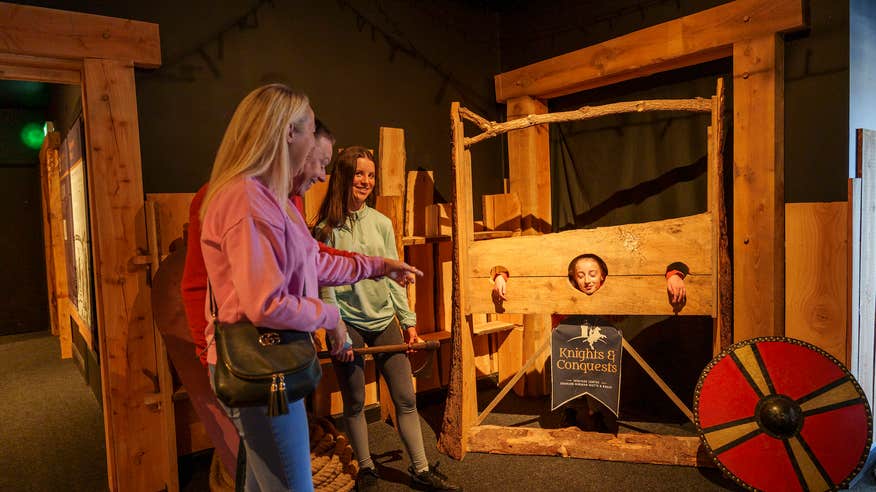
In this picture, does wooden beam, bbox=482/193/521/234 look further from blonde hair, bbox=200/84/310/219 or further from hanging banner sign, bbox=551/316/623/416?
blonde hair, bbox=200/84/310/219

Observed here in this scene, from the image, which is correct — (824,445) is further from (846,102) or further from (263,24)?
(263,24)

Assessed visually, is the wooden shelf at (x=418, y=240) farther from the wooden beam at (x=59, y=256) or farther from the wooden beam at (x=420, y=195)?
the wooden beam at (x=59, y=256)

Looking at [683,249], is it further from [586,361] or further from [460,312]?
[460,312]

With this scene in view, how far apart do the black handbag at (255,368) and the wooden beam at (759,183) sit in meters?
2.41

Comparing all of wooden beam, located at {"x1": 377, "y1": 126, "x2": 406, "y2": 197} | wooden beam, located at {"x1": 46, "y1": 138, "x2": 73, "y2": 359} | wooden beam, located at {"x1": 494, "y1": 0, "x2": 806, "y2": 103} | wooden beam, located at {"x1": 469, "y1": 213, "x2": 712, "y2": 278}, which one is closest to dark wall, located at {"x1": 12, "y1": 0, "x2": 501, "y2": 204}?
wooden beam, located at {"x1": 377, "y1": 126, "x2": 406, "y2": 197}

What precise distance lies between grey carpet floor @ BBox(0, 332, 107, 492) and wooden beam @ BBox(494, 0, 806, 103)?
135 inches

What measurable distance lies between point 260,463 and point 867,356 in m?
2.73

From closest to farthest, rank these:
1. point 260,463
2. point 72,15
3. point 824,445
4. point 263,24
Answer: point 260,463
point 824,445
point 72,15
point 263,24

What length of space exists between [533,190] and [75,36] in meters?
2.69

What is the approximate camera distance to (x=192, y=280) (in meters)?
1.38

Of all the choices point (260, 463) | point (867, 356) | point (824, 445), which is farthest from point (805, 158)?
point (260, 463)

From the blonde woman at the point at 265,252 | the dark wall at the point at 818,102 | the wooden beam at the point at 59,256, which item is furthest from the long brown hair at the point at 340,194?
the wooden beam at the point at 59,256

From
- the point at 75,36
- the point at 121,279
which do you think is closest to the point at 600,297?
the point at 121,279

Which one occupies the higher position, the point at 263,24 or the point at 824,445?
the point at 263,24
